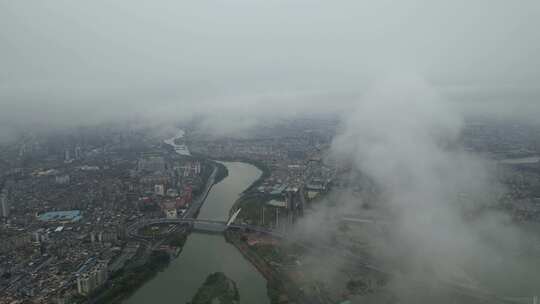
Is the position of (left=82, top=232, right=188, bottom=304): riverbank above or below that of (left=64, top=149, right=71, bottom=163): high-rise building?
below

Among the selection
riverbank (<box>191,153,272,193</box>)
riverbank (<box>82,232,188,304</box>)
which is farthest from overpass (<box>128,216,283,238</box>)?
riverbank (<box>191,153,272,193</box>)

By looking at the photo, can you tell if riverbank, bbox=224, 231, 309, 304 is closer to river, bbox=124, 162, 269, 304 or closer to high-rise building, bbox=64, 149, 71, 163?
river, bbox=124, 162, 269, 304

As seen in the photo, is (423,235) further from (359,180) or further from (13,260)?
(13,260)

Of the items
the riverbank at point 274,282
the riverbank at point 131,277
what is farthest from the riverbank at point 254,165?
the riverbank at point 131,277

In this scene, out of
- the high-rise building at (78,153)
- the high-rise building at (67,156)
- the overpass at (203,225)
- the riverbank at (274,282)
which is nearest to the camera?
the riverbank at (274,282)

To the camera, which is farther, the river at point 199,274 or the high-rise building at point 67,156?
the high-rise building at point 67,156

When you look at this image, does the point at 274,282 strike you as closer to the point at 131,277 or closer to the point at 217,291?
the point at 217,291

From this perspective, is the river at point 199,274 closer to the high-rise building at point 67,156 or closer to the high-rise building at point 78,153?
the high-rise building at point 67,156

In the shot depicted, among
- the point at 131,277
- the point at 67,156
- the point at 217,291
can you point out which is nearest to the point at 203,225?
the point at 131,277
